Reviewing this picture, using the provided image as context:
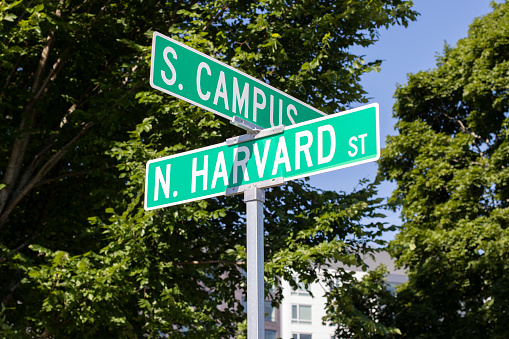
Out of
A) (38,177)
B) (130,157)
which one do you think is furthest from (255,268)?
(38,177)

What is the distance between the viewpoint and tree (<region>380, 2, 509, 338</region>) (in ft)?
57.1

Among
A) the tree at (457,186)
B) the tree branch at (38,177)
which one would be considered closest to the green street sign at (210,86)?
the tree branch at (38,177)

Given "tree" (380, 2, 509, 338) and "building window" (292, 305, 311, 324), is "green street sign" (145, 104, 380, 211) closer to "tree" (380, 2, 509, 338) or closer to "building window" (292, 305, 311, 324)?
"tree" (380, 2, 509, 338)

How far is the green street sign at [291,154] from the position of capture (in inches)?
126

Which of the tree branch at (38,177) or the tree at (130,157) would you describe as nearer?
the tree at (130,157)

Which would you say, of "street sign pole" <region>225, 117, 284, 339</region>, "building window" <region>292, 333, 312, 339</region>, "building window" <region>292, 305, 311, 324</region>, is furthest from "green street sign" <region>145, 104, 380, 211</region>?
"building window" <region>292, 333, 312, 339</region>

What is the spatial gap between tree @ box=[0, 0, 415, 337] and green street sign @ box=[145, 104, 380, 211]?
540 cm

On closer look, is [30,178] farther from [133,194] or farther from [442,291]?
[442,291]

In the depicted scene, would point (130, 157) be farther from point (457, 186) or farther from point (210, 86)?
point (457, 186)

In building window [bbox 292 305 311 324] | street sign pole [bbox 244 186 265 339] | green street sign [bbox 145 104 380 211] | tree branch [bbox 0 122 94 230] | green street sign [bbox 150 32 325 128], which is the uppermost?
building window [bbox 292 305 311 324]

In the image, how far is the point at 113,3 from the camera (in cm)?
1187

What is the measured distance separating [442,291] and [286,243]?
1014 centimetres

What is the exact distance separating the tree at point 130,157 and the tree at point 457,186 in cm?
729

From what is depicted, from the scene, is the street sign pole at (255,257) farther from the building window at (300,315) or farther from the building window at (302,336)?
the building window at (302,336)
